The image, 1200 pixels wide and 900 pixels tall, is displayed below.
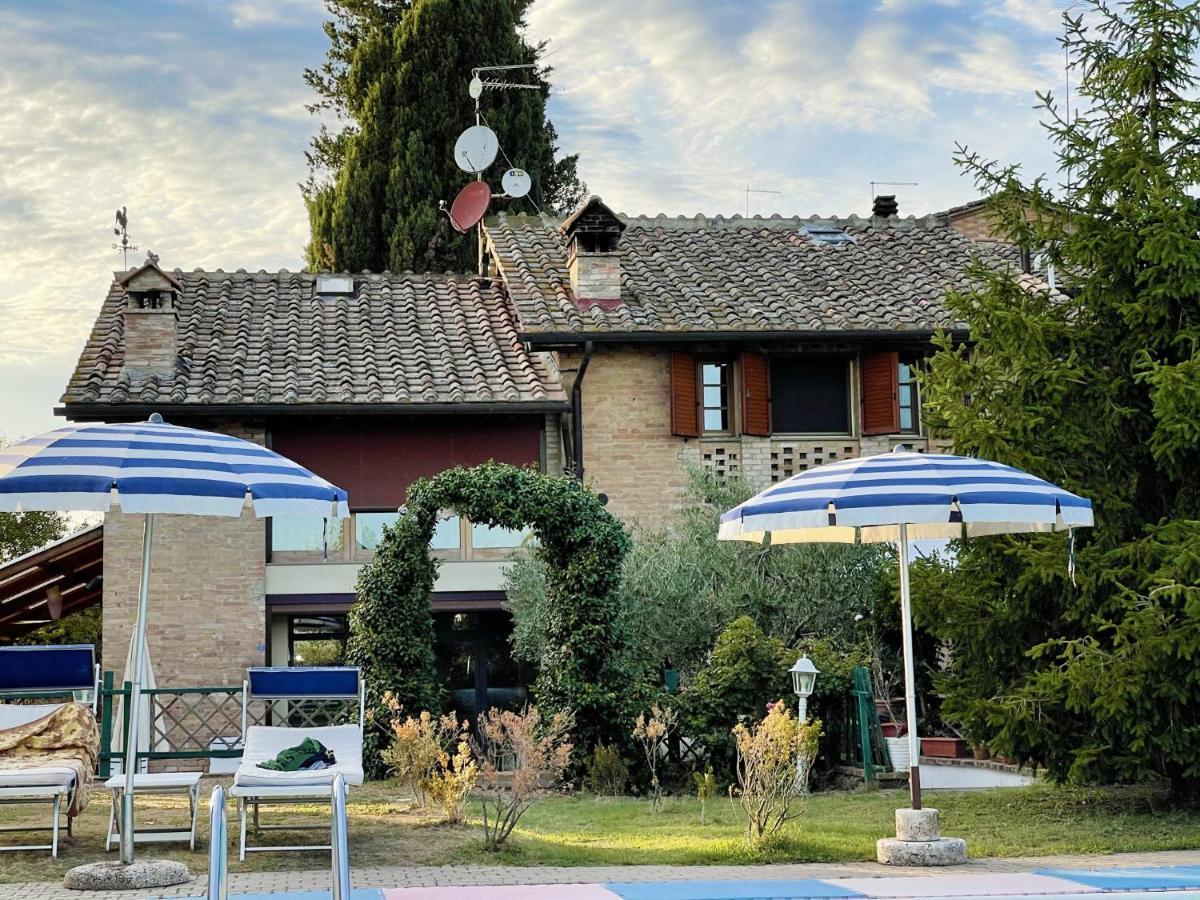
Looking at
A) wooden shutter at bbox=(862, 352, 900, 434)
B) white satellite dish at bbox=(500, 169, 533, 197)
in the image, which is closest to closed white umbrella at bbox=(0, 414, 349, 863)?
wooden shutter at bbox=(862, 352, 900, 434)

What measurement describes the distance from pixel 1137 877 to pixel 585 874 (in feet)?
12.1

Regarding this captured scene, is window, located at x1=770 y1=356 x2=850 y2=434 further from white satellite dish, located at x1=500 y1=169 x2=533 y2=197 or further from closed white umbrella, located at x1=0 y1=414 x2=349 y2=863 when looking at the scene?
closed white umbrella, located at x1=0 y1=414 x2=349 y2=863

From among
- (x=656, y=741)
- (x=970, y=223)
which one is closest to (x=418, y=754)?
(x=656, y=741)

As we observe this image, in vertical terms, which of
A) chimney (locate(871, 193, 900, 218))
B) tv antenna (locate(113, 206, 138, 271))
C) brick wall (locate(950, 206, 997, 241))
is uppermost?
chimney (locate(871, 193, 900, 218))

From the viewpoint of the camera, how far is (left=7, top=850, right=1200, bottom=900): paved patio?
364 inches

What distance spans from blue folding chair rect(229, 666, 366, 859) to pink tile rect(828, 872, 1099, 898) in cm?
357

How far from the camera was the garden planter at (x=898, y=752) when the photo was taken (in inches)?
665

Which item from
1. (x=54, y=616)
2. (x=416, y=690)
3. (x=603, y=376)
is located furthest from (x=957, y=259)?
(x=54, y=616)

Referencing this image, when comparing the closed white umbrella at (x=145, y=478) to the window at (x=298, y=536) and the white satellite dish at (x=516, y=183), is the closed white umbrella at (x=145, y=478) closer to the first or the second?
the window at (x=298, y=536)

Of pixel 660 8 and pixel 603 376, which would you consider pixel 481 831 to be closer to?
pixel 603 376

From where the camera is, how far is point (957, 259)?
83.0 ft

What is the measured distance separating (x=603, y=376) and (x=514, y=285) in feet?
8.49

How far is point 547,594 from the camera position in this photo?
1689 centimetres

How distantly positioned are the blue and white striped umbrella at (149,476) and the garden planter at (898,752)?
30.7ft
